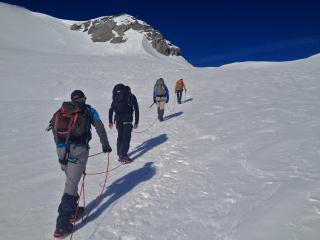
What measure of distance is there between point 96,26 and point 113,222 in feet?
264

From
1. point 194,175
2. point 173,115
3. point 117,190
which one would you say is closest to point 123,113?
point 117,190

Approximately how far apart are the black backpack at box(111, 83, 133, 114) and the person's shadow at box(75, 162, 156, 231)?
143 cm

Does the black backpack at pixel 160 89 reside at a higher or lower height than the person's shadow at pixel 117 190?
higher

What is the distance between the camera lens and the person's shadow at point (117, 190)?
522cm

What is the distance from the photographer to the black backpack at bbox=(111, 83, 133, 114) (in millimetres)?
7688

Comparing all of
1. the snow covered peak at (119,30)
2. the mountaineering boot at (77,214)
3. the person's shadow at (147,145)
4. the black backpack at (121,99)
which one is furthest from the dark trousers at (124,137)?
the snow covered peak at (119,30)

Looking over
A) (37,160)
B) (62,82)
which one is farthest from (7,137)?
(62,82)

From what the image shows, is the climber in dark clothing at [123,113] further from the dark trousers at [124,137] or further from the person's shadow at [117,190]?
the person's shadow at [117,190]

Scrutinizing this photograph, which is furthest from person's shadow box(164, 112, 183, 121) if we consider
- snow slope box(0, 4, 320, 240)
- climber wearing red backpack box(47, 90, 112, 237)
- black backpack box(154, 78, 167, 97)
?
climber wearing red backpack box(47, 90, 112, 237)

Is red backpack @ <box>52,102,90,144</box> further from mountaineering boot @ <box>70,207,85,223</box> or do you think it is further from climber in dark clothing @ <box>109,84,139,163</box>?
climber in dark clothing @ <box>109,84,139,163</box>

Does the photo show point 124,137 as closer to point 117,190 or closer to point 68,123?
point 117,190

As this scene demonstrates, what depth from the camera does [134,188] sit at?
238 inches

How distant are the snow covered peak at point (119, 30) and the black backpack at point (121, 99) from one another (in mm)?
67030

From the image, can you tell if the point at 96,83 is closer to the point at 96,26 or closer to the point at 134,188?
the point at 134,188
